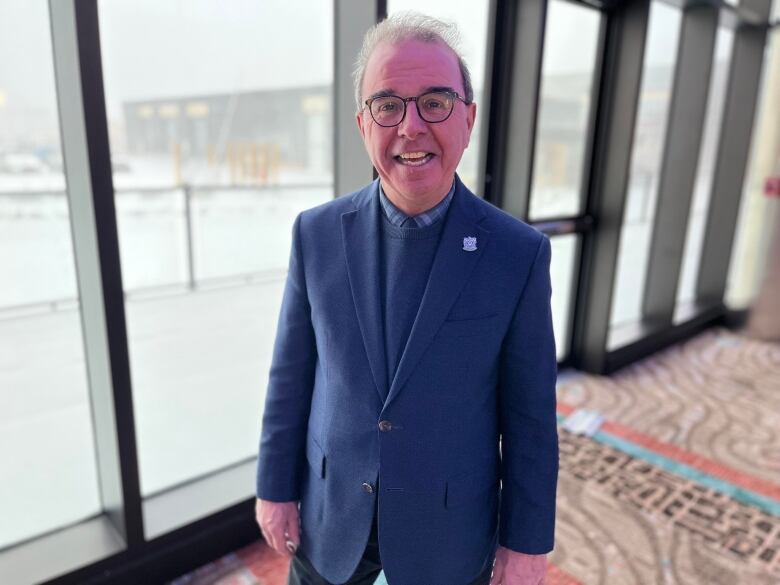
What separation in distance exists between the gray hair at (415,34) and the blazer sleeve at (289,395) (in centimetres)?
40

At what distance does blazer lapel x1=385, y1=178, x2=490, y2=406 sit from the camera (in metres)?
1.07

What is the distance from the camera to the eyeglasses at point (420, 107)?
104cm

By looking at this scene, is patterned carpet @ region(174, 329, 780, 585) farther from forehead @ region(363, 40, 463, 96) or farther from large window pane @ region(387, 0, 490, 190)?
large window pane @ region(387, 0, 490, 190)

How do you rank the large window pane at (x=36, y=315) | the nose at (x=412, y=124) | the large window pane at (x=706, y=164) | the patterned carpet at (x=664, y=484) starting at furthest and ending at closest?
1. the large window pane at (x=706, y=164)
2. the patterned carpet at (x=664, y=484)
3. the large window pane at (x=36, y=315)
4. the nose at (x=412, y=124)

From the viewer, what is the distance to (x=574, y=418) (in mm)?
3438

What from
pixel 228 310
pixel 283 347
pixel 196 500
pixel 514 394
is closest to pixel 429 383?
pixel 514 394

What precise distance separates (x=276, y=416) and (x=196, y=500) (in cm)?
118

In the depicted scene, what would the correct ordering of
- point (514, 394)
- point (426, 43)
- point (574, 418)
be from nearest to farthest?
point (426, 43) → point (514, 394) → point (574, 418)

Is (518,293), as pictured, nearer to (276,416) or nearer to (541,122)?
(276,416)

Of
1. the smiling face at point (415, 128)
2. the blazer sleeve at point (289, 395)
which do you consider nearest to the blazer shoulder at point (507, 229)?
the smiling face at point (415, 128)

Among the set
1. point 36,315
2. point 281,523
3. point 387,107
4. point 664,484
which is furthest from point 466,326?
point 664,484

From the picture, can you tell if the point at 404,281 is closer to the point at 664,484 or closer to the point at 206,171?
the point at 206,171

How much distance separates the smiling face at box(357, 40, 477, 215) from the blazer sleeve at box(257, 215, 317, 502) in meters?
0.29

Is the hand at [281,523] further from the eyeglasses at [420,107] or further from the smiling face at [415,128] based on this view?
the eyeglasses at [420,107]
